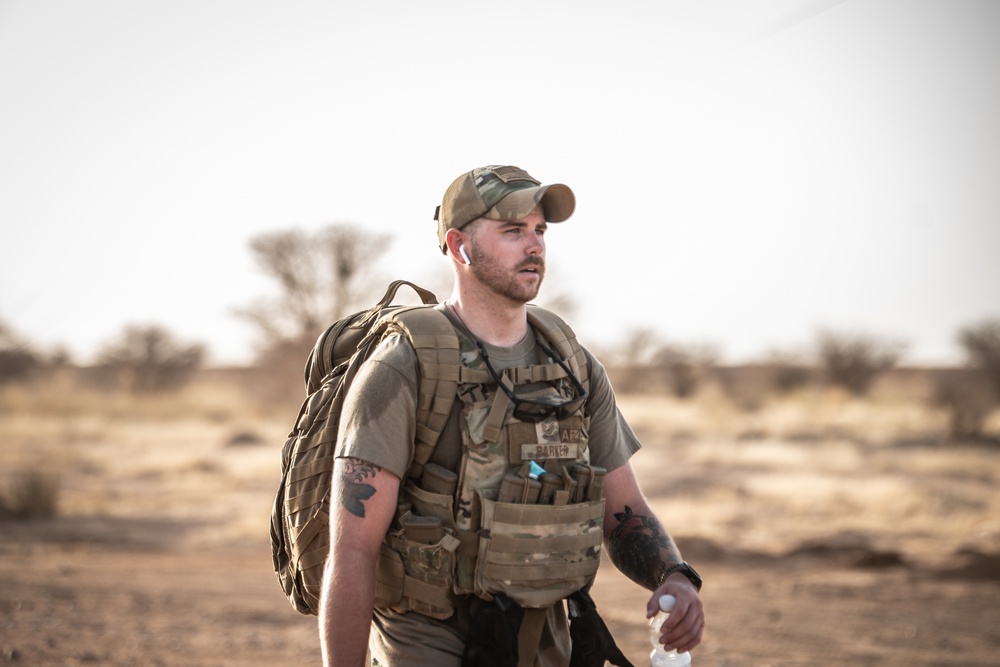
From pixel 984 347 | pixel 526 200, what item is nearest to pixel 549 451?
pixel 526 200

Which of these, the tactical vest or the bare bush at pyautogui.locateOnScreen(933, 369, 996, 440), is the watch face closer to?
the tactical vest

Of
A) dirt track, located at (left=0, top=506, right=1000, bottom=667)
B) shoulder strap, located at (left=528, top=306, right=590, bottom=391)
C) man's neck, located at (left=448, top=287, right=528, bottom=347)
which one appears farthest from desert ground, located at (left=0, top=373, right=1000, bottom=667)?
man's neck, located at (left=448, top=287, right=528, bottom=347)

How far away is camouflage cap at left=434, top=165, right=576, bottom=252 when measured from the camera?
109 inches

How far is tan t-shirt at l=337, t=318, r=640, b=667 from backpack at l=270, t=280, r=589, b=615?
42 mm

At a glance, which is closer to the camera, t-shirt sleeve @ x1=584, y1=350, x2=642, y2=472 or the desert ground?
t-shirt sleeve @ x1=584, y1=350, x2=642, y2=472

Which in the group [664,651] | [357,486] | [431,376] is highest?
[431,376]

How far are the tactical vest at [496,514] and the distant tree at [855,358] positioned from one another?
1501 inches

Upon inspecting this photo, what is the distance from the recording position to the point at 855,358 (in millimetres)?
39312

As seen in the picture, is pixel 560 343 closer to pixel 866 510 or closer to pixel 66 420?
pixel 866 510

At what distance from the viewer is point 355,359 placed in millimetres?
2756

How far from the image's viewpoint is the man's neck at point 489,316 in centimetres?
287

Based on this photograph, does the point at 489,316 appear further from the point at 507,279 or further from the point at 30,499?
the point at 30,499

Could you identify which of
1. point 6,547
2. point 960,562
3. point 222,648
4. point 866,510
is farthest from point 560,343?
point 866,510

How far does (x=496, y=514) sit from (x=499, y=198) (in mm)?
929
